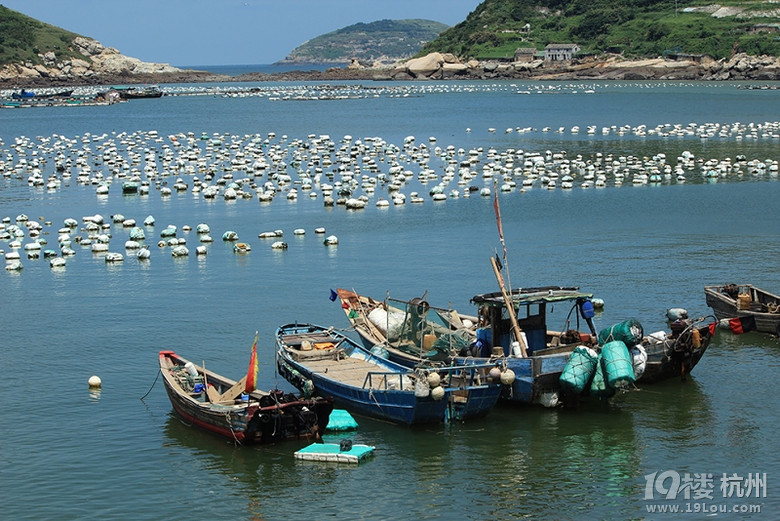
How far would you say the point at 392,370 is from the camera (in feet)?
108

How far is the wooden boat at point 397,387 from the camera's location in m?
30.2

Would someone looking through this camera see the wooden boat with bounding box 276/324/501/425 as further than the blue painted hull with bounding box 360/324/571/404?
No

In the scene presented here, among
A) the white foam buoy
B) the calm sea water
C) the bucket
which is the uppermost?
the white foam buoy

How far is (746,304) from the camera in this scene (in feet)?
133

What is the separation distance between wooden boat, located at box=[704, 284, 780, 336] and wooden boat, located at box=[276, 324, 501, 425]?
544 inches

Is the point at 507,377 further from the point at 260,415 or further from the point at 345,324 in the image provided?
the point at 345,324

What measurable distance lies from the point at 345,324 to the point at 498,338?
37.8 ft

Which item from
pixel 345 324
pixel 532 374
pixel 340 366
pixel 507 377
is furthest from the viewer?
pixel 345 324

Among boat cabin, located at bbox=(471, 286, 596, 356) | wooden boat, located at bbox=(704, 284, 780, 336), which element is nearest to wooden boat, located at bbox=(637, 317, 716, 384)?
boat cabin, located at bbox=(471, 286, 596, 356)

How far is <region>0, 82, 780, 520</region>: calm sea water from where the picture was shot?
27.5 meters

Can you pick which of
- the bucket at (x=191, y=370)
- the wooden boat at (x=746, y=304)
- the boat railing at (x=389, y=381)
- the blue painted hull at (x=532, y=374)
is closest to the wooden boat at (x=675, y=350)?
the blue painted hull at (x=532, y=374)

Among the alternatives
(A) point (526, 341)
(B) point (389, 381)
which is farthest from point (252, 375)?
(A) point (526, 341)

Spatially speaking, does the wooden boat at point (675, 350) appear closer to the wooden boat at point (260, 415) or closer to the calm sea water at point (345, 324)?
the calm sea water at point (345, 324)

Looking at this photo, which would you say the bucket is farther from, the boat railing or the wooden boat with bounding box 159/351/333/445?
the boat railing
